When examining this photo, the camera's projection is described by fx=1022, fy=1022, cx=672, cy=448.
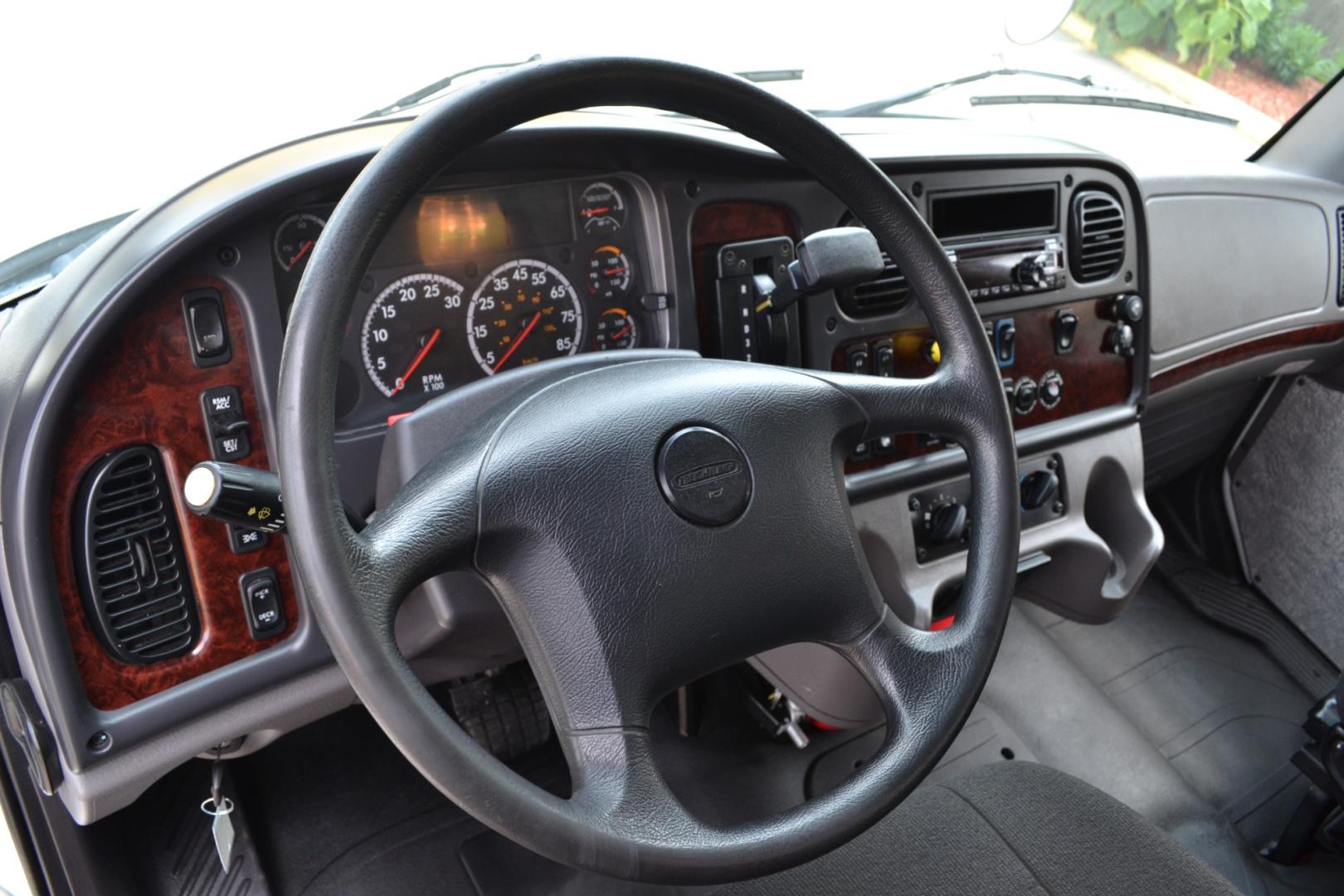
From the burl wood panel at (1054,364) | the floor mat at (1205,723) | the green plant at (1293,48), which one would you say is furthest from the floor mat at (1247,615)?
the green plant at (1293,48)

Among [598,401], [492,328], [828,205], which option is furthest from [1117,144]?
[598,401]

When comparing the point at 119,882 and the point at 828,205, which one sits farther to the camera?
the point at 828,205

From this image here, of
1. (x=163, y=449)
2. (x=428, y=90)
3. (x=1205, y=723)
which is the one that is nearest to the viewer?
(x=163, y=449)

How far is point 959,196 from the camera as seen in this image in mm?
1533

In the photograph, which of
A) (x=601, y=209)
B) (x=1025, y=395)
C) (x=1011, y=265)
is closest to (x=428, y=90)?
(x=601, y=209)

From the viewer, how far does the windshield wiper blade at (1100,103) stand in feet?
6.59

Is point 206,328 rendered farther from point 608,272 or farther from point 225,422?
point 608,272

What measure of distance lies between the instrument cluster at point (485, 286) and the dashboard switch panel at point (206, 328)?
0.07 metres

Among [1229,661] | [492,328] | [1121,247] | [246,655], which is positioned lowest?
[1229,661]

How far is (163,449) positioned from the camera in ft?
3.35

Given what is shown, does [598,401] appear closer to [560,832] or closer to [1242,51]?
[560,832]

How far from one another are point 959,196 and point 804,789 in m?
1.05

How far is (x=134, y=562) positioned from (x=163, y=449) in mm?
117

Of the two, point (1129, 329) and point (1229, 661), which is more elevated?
point (1129, 329)
